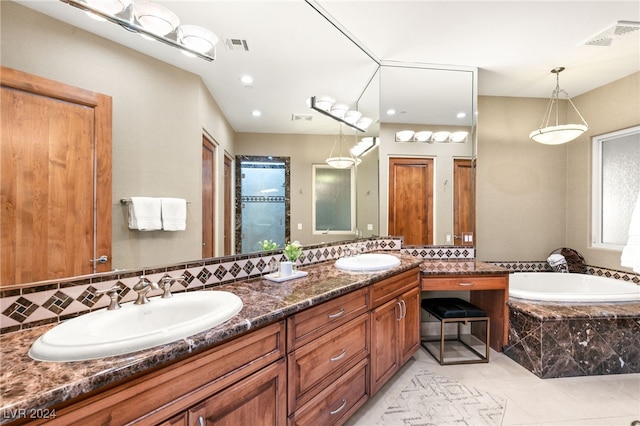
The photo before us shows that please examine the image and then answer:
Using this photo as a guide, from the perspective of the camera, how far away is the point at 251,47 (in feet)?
5.84

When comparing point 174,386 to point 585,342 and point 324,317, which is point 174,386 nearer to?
point 324,317

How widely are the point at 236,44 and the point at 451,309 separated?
104 inches

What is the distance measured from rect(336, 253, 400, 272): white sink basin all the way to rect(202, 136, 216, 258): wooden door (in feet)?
3.09

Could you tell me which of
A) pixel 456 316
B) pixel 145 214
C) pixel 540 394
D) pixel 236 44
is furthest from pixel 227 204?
pixel 540 394

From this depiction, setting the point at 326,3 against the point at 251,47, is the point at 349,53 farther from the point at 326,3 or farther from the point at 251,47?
the point at 251,47

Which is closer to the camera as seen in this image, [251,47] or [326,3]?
[251,47]

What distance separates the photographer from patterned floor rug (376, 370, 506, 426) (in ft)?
5.83

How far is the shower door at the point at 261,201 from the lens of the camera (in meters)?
1.77

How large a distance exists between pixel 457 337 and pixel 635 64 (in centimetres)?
341

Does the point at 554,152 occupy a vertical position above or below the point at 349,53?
below

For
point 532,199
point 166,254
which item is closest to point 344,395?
point 166,254

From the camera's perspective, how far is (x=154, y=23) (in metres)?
1.31

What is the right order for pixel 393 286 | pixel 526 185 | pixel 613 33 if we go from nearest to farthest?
pixel 393 286 < pixel 613 33 < pixel 526 185

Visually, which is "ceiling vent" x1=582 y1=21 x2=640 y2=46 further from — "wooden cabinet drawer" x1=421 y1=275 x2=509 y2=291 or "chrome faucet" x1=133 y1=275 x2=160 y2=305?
"chrome faucet" x1=133 y1=275 x2=160 y2=305
